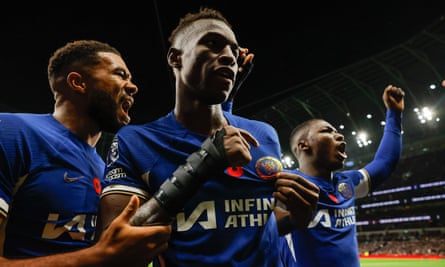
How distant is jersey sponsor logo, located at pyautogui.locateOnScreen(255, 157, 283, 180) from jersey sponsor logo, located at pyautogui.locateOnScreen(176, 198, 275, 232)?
0.13 meters

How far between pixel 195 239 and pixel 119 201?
13.4 inches

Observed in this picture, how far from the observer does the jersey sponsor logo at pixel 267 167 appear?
1.57 metres

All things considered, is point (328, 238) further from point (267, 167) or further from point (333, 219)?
point (267, 167)

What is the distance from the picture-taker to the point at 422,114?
30250mm

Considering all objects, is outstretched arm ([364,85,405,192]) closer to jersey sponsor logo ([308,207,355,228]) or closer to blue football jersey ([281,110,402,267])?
blue football jersey ([281,110,402,267])

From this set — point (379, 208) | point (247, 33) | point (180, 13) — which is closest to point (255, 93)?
point (247, 33)

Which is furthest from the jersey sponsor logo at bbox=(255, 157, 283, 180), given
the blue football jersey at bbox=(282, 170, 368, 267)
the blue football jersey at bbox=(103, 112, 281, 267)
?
the blue football jersey at bbox=(282, 170, 368, 267)

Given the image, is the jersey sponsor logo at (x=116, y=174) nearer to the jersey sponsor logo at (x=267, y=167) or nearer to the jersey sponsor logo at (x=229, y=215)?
the jersey sponsor logo at (x=229, y=215)

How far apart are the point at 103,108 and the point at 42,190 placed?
0.73m

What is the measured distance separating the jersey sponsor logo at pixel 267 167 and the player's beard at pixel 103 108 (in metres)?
1.30

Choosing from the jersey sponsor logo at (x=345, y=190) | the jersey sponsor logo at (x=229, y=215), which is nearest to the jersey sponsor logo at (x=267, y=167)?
the jersey sponsor logo at (x=229, y=215)

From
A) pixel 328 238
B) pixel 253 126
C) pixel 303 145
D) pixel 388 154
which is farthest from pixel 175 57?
pixel 388 154

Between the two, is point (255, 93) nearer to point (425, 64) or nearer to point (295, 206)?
point (295, 206)

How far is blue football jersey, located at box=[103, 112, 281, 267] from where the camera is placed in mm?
1420
